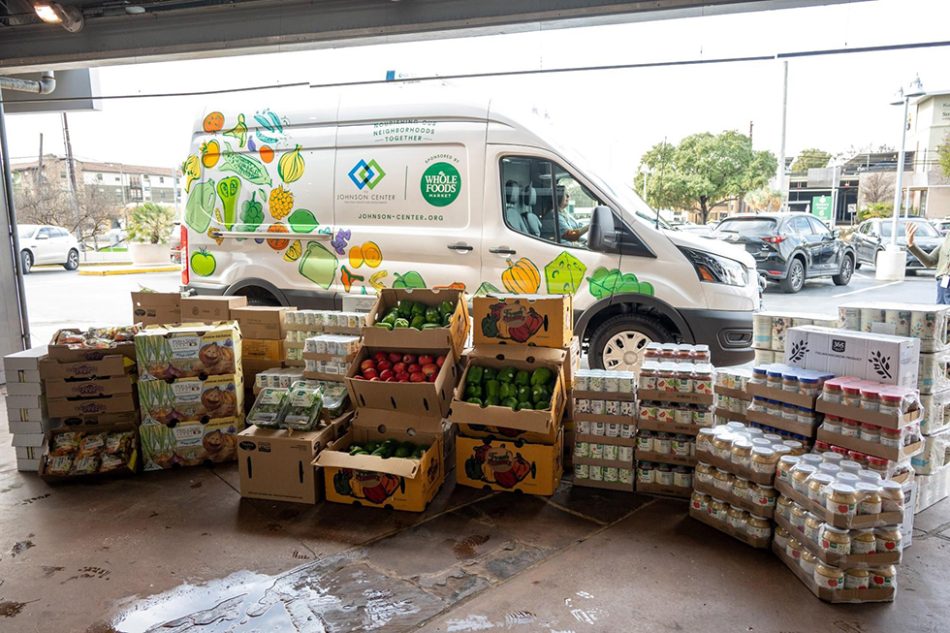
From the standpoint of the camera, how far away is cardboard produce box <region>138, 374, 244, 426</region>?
4262 millimetres

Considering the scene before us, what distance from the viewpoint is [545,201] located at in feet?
17.6

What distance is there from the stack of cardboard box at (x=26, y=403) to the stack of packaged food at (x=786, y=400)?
458cm

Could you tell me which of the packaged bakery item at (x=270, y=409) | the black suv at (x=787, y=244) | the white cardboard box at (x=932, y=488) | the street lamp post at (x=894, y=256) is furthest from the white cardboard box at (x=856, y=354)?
the street lamp post at (x=894, y=256)

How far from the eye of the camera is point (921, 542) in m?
3.30

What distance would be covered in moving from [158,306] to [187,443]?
1921mm

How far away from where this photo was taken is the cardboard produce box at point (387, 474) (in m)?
3.59

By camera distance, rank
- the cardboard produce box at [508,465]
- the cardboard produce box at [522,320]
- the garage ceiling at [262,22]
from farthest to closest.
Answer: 1. the garage ceiling at [262,22]
2. the cardboard produce box at [522,320]
3. the cardboard produce box at [508,465]

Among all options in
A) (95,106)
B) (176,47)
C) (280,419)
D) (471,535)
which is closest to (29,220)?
(95,106)

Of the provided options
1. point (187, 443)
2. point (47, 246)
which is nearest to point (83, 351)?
point (187, 443)

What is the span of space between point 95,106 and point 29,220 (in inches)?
580

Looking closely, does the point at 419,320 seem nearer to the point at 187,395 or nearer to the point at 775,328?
the point at 187,395

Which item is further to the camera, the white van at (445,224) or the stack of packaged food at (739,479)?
the white van at (445,224)

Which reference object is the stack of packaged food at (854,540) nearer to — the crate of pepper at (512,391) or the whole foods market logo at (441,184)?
the crate of pepper at (512,391)

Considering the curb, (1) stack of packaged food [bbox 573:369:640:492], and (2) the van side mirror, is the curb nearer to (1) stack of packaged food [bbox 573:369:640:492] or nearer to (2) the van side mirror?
(2) the van side mirror
